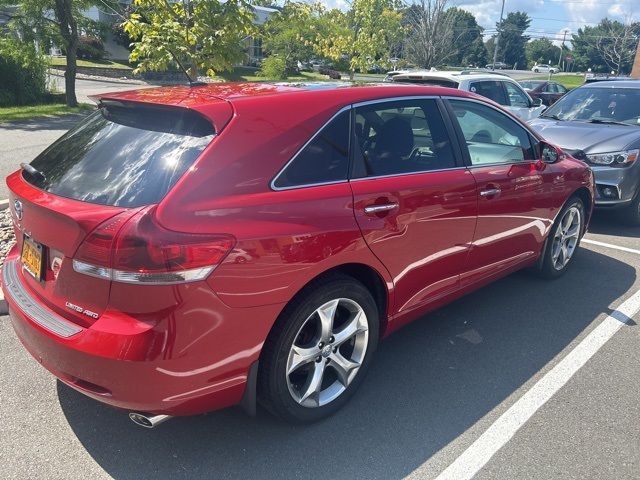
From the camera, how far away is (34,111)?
15.2 m

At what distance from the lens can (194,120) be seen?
2.56 metres

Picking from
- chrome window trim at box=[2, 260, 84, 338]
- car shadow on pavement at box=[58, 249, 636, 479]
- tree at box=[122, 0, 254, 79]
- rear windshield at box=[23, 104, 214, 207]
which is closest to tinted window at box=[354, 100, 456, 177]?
rear windshield at box=[23, 104, 214, 207]

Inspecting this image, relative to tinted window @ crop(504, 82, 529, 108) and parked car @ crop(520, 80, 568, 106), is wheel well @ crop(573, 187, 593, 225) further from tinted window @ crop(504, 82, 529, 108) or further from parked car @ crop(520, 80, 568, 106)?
parked car @ crop(520, 80, 568, 106)

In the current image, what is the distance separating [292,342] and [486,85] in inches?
334

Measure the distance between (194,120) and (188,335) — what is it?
0.99m

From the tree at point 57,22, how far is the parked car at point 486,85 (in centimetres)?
1162

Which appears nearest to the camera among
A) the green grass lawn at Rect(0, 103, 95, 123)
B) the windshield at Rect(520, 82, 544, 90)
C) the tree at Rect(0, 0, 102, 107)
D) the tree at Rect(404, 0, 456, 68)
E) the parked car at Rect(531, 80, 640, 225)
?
the parked car at Rect(531, 80, 640, 225)

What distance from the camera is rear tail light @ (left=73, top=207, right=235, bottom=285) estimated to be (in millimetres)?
2203

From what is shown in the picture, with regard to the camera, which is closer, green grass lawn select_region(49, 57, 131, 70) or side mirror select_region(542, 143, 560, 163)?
side mirror select_region(542, 143, 560, 163)

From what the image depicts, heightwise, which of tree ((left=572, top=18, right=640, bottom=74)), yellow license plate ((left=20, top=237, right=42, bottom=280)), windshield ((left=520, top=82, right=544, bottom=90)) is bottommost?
yellow license plate ((left=20, top=237, right=42, bottom=280))

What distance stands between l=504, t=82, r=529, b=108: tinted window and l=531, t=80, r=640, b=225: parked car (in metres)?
1.92

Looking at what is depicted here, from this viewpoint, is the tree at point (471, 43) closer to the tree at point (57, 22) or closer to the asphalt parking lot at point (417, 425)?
the tree at point (57, 22)

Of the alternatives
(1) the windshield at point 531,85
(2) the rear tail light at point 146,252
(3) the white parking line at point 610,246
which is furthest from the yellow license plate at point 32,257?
(1) the windshield at point 531,85

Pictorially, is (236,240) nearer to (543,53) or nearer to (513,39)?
(513,39)
